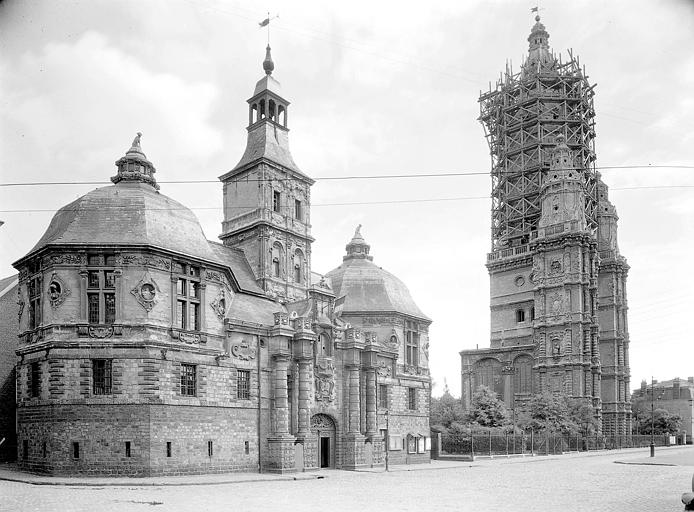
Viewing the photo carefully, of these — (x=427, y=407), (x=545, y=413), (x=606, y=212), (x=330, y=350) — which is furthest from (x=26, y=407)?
(x=606, y=212)

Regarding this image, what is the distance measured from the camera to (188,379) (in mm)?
41844

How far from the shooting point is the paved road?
26.1 metres

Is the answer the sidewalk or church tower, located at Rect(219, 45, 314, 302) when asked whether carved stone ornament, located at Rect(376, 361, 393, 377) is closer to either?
church tower, located at Rect(219, 45, 314, 302)

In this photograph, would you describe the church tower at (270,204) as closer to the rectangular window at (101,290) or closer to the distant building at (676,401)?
the rectangular window at (101,290)

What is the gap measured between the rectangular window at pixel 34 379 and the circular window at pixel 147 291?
691 centimetres

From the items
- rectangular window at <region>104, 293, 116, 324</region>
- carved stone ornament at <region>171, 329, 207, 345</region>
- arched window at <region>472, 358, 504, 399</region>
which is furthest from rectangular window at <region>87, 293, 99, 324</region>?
arched window at <region>472, 358, 504, 399</region>

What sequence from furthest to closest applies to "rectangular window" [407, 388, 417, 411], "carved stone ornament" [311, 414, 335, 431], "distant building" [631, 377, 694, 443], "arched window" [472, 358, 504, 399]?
"distant building" [631, 377, 694, 443] → "arched window" [472, 358, 504, 399] → "rectangular window" [407, 388, 417, 411] → "carved stone ornament" [311, 414, 335, 431]

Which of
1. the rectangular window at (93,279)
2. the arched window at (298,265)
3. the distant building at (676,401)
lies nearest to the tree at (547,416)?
the arched window at (298,265)

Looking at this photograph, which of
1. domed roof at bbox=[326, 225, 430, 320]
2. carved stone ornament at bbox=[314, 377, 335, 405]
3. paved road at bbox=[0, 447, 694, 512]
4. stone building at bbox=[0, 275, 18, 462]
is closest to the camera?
paved road at bbox=[0, 447, 694, 512]

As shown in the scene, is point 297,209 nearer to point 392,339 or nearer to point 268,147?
point 268,147

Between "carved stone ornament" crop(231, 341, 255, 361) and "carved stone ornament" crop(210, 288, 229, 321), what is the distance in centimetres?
195

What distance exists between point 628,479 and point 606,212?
72.9 m

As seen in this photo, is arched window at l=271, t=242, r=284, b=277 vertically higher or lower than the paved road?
higher

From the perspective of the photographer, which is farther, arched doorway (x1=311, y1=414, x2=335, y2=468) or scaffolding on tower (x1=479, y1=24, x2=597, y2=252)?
scaffolding on tower (x1=479, y1=24, x2=597, y2=252)
